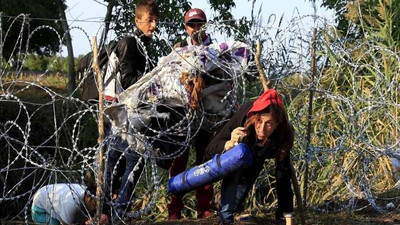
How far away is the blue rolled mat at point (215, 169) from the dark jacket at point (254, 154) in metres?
0.12

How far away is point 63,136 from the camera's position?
36.8ft

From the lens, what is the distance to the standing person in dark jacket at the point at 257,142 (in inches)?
180

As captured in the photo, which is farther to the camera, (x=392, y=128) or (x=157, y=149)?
(x=392, y=128)

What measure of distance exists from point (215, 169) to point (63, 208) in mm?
1198

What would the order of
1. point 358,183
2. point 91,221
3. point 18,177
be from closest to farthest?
point 91,221
point 358,183
point 18,177

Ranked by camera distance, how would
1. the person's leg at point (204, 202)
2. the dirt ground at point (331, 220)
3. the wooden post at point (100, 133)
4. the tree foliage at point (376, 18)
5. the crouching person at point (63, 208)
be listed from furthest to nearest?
the tree foliage at point (376, 18)
the person's leg at point (204, 202)
the dirt ground at point (331, 220)
the crouching person at point (63, 208)
the wooden post at point (100, 133)

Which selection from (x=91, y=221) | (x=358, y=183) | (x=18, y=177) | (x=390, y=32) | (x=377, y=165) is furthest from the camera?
(x=18, y=177)

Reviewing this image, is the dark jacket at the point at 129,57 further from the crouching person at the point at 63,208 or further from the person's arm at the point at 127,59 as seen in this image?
the crouching person at the point at 63,208

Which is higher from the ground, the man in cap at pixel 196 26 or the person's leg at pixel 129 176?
the man in cap at pixel 196 26

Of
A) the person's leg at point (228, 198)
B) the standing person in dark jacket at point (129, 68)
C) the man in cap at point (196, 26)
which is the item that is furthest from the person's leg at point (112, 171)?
the man in cap at point (196, 26)

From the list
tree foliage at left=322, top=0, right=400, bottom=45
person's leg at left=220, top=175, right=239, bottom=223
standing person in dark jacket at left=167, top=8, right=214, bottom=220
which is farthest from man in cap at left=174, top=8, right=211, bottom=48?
tree foliage at left=322, top=0, right=400, bottom=45

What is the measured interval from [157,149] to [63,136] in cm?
632

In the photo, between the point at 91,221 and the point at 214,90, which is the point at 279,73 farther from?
the point at 91,221

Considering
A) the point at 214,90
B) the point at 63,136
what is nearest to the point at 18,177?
the point at 63,136
